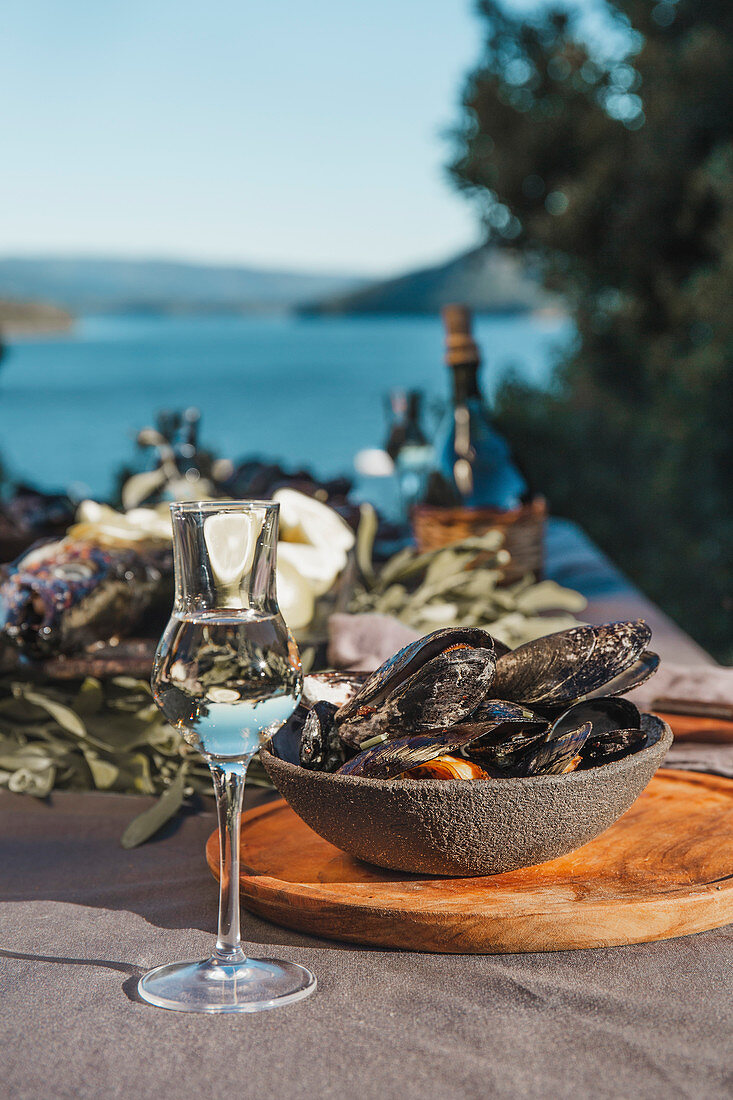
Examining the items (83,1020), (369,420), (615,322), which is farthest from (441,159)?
(369,420)

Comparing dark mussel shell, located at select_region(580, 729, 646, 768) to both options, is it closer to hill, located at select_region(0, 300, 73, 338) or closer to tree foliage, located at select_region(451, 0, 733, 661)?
tree foliage, located at select_region(451, 0, 733, 661)

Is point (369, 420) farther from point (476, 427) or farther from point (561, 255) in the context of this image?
point (476, 427)

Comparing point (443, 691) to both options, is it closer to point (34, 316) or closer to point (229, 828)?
point (229, 828)

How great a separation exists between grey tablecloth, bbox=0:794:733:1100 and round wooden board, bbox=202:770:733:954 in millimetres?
15

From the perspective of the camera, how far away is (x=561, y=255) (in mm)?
7867

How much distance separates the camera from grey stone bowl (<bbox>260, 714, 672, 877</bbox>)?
0.76m

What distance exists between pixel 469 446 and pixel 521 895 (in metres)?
1.29

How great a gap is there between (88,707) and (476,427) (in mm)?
1050

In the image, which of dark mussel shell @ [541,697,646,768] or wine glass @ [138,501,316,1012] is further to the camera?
dark mussel shell @ [541,697,646,768]

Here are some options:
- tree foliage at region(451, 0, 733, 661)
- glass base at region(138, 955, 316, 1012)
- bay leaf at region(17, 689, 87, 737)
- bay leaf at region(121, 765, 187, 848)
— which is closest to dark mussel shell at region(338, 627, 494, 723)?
glass base at region(138, 955, 316, 1012)

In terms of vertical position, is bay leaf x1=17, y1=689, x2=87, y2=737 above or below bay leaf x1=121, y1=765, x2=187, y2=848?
above

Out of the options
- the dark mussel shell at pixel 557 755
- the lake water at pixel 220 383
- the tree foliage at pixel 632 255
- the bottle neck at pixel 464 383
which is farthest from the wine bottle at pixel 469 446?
the lake water at pixel 220 383

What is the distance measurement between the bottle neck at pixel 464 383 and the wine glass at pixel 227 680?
4.32 feet

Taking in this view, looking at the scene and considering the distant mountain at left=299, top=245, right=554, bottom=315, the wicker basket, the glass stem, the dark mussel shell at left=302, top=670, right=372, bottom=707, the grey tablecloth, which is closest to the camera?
the grey tablecloth
